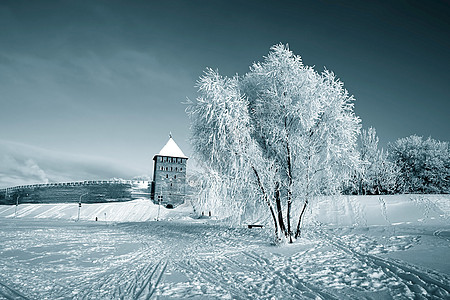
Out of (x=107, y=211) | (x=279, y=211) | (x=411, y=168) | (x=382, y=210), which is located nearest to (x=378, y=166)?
(x=411, y=168)

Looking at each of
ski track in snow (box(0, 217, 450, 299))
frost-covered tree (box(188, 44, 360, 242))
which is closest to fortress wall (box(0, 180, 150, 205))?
ski track in snow (box(0, 217, 450, 299))

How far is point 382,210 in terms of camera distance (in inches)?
535

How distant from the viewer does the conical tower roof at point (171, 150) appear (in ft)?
179

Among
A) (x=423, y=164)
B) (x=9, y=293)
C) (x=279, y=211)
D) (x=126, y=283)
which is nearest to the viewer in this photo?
(x=9, y=293)

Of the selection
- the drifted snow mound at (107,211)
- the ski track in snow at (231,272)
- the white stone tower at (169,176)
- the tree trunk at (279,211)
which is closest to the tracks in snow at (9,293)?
the ski track in snow at (231,272)

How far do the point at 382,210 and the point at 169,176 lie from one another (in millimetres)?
43754

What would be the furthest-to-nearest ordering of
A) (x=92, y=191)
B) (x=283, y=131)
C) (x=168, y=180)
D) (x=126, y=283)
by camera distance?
(x=92, y=191) → (x=168, y=180) → (x=283, y=131) → (x=126, y=283)

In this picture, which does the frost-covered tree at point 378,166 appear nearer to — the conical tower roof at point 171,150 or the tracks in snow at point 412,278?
the tracks in snow at point 412,278

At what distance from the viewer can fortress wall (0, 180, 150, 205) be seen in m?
51.1

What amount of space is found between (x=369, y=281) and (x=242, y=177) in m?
4.21

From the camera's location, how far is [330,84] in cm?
841

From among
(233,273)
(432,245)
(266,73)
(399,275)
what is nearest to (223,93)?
(266,73)

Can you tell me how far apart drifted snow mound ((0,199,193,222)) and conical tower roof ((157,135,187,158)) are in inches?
410

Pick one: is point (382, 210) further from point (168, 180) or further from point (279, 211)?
point (168, 180)
